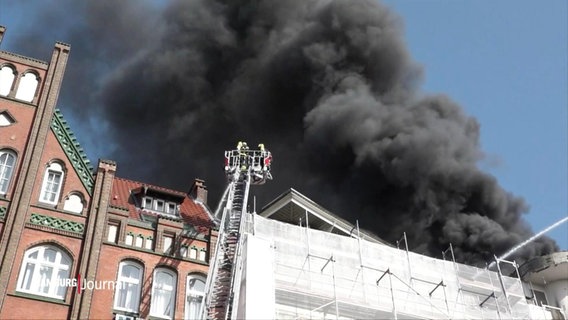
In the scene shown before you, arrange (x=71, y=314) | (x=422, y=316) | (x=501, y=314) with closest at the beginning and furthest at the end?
(x=71, y=314) → (x=422, y=316) → (x=501, y=314)

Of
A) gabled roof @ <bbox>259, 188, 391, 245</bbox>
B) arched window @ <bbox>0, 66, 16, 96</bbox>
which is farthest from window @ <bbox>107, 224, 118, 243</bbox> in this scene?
gabled roof @ <bbox>259, 188, 391, 245</bbox>

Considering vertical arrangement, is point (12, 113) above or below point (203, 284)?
above

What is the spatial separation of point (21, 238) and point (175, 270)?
4.47 metres

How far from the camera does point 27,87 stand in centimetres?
2322

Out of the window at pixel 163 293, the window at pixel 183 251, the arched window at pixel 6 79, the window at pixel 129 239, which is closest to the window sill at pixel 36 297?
the window at pixel 163 293

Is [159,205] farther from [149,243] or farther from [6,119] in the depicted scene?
[6,119]

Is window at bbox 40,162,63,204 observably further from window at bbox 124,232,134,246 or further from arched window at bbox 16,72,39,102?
arched window at bbox 16,72,39,102

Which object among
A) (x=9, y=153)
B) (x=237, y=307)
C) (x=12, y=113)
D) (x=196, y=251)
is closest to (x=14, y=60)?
(x=12, y=113)

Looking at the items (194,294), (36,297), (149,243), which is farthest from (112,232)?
(36,297)

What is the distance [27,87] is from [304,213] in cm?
1144

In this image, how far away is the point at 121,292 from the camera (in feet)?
66.0

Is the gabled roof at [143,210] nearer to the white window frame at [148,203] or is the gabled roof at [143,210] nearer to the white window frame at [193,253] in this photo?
the white window frame at [148,203]

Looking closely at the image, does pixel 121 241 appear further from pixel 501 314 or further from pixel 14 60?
pixel 501 314

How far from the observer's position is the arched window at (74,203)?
836 inches
